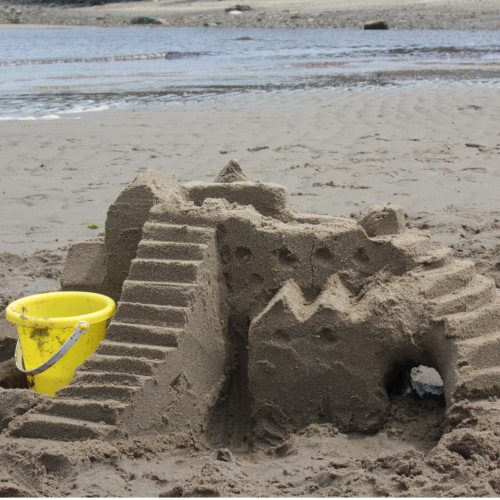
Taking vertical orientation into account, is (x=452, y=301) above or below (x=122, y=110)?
above

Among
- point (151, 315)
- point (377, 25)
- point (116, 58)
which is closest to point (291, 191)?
point (151, 315)

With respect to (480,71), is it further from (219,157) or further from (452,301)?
(452,301)

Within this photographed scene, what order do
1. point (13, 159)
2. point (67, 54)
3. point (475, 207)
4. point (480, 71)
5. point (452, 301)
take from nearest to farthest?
point (452, 301) → point (475, 207) → point (13, 159) → point (480, 71) → point (67, 54)

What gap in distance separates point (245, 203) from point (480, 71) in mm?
12275

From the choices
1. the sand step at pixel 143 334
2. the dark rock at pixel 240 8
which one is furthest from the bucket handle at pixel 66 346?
the dark rock at pixel 240 8

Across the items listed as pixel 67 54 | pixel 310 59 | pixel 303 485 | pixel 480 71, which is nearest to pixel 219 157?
pixel 303 485

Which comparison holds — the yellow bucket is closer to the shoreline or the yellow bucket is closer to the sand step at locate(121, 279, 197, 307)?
the sand step at locate(121, 279, 197, 307)

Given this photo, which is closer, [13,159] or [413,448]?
[413,448]

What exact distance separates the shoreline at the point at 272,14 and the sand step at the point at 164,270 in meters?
31.9

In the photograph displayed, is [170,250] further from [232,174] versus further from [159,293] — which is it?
[232,174]

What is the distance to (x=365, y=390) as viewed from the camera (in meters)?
2.39

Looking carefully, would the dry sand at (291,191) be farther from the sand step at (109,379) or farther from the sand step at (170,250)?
the sand step at (170,250)

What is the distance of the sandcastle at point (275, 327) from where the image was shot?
228 centimetres

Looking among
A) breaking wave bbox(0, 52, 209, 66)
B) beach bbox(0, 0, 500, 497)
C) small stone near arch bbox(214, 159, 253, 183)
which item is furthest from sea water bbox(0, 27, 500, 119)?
small stone near arch bbox(214, 159, 253, 183)
